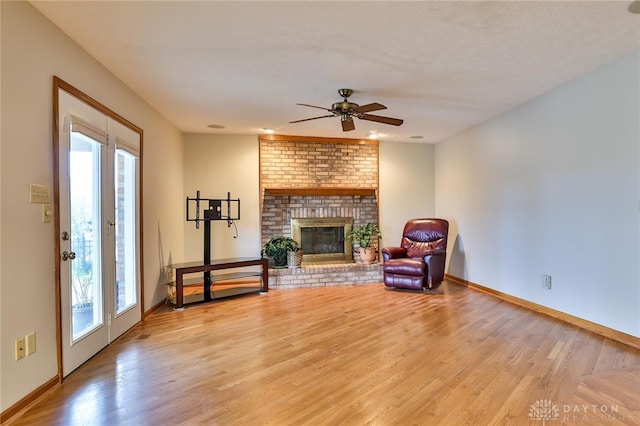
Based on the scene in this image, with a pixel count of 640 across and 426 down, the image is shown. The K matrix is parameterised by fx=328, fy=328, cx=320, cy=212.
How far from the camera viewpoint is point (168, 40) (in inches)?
96.7

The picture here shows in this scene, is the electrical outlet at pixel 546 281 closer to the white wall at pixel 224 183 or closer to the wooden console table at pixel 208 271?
the wooden console table at pixel 208 271

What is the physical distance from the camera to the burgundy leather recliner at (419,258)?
15.5 ft

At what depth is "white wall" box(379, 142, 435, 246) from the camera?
19.8 ft

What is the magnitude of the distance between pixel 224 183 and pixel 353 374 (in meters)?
3.94

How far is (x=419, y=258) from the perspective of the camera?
4836 millimetres

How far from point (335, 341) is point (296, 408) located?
1.05 meters

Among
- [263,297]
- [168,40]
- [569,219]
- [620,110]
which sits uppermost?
[168,40]

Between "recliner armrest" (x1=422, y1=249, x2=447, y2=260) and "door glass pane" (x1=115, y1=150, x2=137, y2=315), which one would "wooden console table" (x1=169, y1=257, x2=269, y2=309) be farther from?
"recliner armrest" (x1=422, y1=249, x2=447, y2=260)

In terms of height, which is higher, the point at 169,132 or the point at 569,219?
the point at 169,132

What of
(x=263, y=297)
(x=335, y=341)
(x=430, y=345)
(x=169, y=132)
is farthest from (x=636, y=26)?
(x=169, y=132)

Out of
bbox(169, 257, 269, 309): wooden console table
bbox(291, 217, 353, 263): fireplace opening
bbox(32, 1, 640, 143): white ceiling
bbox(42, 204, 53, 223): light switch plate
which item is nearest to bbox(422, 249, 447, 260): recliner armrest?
bbox(291, 217, 353, 263): fireplace opening

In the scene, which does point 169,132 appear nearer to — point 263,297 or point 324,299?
point 263,297

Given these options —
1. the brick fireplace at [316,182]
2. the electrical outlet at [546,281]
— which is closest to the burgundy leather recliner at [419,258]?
the brick fireplace at [316,182]

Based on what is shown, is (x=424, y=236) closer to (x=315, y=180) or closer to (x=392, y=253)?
(x=392, y=253)
